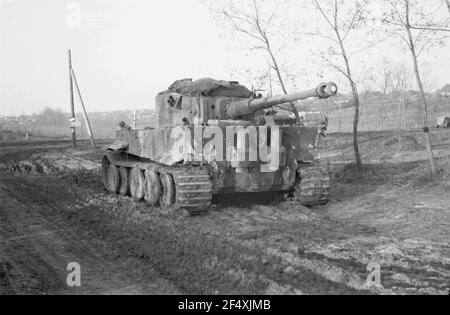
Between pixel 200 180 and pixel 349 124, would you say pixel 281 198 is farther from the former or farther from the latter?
pixel 349 124

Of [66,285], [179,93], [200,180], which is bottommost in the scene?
[66,285]

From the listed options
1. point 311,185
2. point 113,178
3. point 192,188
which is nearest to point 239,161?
point 192,188

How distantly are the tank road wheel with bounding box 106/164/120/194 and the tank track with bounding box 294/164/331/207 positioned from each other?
5.87 m

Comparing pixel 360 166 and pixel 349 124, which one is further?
pixel 349 124

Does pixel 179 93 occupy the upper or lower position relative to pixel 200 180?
upper

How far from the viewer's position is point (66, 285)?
6.41 meters

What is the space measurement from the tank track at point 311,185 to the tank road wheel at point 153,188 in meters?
3.20

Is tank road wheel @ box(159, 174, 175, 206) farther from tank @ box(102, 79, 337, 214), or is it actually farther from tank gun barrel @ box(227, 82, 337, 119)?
tank gun barrel @ box(227, 82, 337, 119)

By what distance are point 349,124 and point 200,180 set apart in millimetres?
43865

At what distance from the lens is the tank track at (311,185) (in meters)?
11.5

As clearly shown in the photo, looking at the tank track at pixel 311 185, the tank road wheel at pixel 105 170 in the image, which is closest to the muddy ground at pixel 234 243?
the tank track at pixel 311 185

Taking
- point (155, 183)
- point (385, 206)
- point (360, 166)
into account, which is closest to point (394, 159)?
point (360, 166)

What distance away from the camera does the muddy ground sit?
20.4 feet

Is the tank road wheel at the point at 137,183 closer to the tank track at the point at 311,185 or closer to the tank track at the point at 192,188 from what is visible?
the tank track at the point at 192,188
